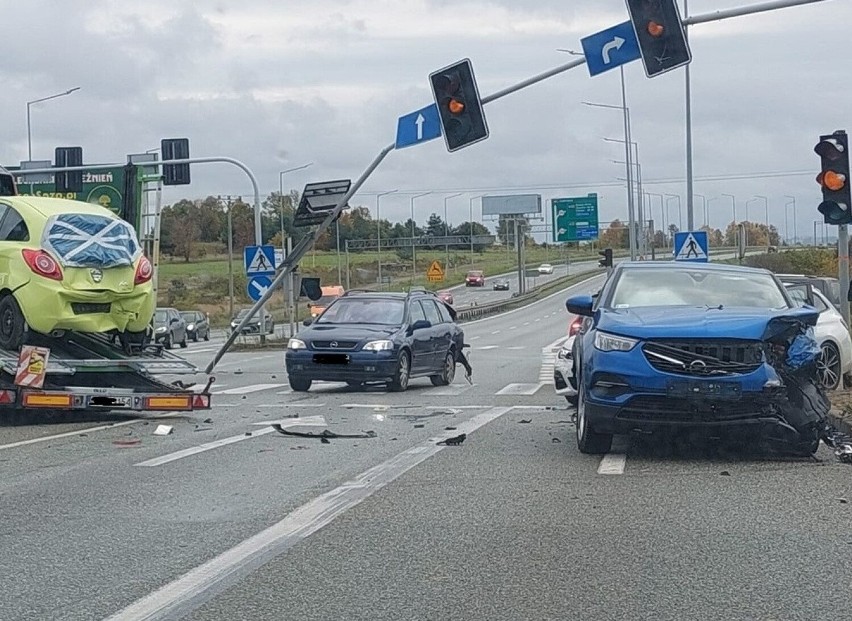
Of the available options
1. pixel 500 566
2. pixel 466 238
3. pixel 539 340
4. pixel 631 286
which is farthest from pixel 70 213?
pixel 466 238

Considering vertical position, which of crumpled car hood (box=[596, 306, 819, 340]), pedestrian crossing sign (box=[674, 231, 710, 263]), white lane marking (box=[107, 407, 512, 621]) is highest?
pedestrian crossing sign (box=[674, 231, 710, 263])

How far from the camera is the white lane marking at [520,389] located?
20094mm

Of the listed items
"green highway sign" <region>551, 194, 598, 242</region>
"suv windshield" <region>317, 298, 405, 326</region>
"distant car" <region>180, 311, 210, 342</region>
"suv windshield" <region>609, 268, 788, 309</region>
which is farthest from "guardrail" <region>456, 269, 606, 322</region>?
"suv windshield" <region>609, 268, 788, 309</region>

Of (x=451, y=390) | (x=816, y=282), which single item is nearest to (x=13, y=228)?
(x=451, y=390)

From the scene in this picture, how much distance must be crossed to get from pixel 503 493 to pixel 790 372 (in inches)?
107

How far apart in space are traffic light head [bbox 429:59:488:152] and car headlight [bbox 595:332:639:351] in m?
9.88

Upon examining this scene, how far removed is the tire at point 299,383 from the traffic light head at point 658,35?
703 centimetres

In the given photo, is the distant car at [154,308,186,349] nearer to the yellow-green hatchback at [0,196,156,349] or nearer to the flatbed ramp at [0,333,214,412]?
the flatbed ramp at [0,333,214,412]

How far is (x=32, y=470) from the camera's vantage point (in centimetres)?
1125

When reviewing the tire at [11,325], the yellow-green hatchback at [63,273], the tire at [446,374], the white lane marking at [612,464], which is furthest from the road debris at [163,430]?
the tire at [446,374]

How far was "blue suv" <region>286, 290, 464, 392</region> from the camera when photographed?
19859 mm

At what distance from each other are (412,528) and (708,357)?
133 inches

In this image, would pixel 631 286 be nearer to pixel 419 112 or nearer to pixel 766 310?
pixel 766 310

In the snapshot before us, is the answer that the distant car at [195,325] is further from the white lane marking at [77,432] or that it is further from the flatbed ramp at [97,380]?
the flatbed ramp at [97,380]
